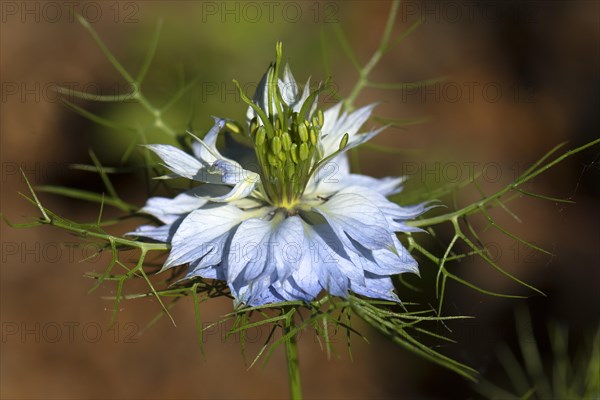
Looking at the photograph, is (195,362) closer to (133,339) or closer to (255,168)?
(133,339)

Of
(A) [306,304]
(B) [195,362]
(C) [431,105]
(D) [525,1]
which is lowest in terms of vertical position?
(B) [195,362]

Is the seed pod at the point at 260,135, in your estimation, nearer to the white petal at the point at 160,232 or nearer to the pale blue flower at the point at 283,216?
the pale blue flower at the point at 283,216

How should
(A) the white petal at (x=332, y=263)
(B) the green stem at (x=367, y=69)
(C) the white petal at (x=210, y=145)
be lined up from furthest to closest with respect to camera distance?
(B) the green stem at (x=367, y=69) < (C) the white petal at (x=210, y=145) < (A) the white petal at (x=332, y=263)

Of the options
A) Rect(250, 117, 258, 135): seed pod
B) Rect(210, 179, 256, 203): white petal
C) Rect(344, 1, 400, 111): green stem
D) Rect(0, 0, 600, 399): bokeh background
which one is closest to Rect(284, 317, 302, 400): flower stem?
Rect(210, 179, 256, 203): white petal

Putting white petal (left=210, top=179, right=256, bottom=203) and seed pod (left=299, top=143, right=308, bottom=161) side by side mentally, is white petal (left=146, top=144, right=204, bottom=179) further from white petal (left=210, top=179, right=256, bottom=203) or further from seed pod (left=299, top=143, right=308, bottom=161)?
seed pod (left=299, top=143, right=308, bottom=161)

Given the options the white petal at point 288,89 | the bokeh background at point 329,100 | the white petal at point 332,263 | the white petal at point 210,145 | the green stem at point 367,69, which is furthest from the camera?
the bokeh background at point 329,100

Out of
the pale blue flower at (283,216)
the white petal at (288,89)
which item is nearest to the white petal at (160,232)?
the pale blue flower at (283,216)

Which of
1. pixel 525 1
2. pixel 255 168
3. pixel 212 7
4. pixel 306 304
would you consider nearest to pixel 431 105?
pixel 525 1
